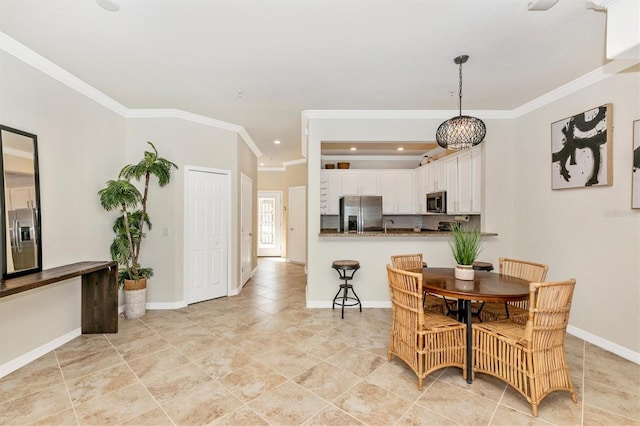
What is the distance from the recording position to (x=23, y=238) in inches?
103

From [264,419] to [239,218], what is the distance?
143 inches

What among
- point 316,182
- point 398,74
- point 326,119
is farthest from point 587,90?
point 316,182

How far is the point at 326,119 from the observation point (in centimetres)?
422

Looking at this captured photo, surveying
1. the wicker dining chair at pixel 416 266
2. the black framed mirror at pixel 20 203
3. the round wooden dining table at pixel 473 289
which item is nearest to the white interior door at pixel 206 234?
the black framed mirror at pixel 20 203

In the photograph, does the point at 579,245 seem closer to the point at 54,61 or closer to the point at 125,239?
the point at 125,239

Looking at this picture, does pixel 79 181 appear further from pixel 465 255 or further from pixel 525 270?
pixel 525 270

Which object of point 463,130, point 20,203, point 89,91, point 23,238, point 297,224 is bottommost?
point 297,224

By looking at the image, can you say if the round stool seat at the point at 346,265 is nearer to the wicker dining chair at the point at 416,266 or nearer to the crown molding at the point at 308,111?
the wicker dining chair at the point at 416,266

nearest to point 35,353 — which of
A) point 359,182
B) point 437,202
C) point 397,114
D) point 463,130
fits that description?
point 463,130

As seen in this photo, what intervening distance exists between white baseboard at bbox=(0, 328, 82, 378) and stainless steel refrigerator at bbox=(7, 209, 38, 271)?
2.63 ft

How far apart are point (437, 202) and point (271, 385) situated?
3.98 meters

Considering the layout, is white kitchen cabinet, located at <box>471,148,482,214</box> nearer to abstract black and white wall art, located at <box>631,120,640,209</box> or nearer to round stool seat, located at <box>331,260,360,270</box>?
abstract black and white wall art, located at <box>631,120,640,209</box>

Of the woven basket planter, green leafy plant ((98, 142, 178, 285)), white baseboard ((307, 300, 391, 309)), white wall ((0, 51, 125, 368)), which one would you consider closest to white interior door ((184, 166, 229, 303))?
green leafy plant ((98, 142, 178, 285))

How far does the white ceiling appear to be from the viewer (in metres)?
2.15
